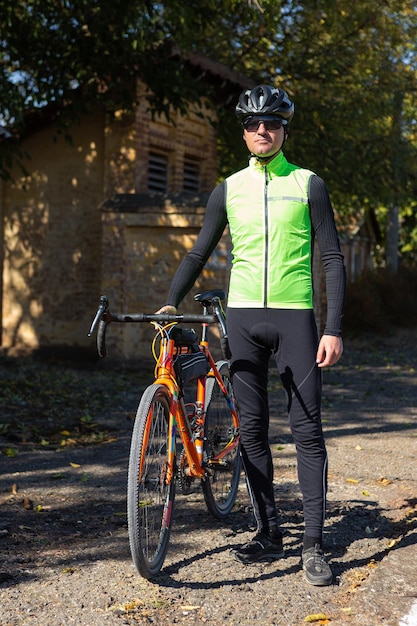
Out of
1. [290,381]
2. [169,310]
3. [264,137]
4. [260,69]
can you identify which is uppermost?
[260,69]

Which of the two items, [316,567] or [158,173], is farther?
[158,173]

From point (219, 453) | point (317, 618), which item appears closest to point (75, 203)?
point (219, 453)

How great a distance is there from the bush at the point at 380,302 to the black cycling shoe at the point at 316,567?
16428 mm

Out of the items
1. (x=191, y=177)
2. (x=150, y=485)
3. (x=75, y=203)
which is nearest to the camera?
(x=150, y=485)

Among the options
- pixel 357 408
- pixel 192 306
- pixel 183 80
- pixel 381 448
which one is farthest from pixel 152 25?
pixel 381 448

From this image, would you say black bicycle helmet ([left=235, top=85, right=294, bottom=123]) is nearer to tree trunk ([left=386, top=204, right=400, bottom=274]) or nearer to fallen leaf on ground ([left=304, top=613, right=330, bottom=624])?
fallen leaf on ground ([left=304, top=613, right=330, bottom=624])

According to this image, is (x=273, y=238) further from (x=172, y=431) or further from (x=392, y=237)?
(x=392, y=237)

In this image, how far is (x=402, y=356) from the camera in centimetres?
1692

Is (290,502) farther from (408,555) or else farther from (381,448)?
(381,448)

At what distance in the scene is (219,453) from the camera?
202 inches

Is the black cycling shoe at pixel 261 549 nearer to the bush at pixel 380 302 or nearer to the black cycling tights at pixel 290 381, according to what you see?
the black cycling tights at pixel 290 381

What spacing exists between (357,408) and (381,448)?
102 inches

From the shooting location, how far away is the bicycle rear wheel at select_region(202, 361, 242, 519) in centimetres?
497

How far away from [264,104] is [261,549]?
2.13 metres
